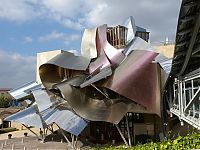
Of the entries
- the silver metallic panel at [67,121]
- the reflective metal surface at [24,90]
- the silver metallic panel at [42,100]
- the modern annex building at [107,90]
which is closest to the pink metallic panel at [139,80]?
the modern annex building at [107,90]

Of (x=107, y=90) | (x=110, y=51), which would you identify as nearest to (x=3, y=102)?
(x=107, y=90)

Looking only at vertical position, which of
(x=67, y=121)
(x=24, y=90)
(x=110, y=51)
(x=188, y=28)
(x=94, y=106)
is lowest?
(x=67, y=121)

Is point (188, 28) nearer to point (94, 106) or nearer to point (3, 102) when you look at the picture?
point (94, 106)

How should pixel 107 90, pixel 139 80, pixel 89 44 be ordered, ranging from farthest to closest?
1. pixel 89 44
2. pixel 107 90
3. pixel 139 80

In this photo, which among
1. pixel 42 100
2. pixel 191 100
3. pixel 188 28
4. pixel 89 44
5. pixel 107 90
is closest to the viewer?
pixel 188 28

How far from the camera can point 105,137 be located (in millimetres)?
34875

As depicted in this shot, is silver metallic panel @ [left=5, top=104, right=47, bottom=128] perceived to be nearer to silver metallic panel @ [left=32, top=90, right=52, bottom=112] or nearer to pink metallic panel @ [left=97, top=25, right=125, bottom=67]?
silver metallic panel @ [left=32, top=90, right=52, bottom=112]

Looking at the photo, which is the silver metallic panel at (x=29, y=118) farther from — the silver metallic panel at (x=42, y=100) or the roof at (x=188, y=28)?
the roof at (x=188, y=28)

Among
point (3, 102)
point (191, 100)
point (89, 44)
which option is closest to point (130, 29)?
point (89, 44)

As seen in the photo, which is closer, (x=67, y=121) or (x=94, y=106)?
(x=94, y=106)

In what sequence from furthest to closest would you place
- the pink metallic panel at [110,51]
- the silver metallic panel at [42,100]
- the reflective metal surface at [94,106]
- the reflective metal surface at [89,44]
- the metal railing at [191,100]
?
1. the reflective metal surface at [89,44]
2. the silver metallic panel at [42,100]
3. the pink metallic panel at [110,51]
4. the reflective metal surface at [94,106]
5. the metal railing at [191,100]

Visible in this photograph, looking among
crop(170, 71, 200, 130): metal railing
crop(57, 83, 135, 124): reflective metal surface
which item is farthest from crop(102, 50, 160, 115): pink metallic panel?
crop(170, 71, 200, 130): metal railing

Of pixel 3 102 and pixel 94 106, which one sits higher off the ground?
pixel 3 102

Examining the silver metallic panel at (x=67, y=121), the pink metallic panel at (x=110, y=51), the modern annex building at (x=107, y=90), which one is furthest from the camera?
the pink metallic panel at (x=110, y=51)
